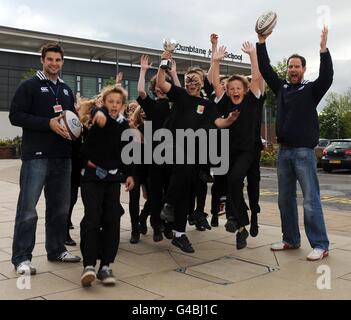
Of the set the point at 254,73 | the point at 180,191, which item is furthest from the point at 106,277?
the point at 254,73

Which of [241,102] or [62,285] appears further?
[241,102]

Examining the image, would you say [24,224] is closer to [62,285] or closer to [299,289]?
A: [62,285]

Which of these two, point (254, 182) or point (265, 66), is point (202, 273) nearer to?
point (254, 182)

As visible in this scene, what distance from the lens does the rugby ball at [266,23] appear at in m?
5.28

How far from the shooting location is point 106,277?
4051 millimetres

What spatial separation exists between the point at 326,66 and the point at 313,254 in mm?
1999

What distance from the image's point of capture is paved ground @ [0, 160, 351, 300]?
12.6ft

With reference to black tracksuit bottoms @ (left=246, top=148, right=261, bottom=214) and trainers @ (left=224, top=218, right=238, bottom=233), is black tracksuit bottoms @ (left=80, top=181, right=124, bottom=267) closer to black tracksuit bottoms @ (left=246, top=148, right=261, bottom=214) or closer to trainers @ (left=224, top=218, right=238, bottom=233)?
trainers @ (left=224, top=218, right=238, bottom=233)

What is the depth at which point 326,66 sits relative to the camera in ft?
16.1

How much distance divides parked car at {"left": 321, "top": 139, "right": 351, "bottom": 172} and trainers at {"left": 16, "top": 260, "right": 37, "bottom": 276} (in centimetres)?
1767

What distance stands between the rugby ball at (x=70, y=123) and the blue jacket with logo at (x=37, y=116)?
0.16 metres

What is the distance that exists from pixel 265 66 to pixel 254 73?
0.15 m

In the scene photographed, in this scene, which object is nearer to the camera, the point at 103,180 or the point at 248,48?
the point at 103,180
